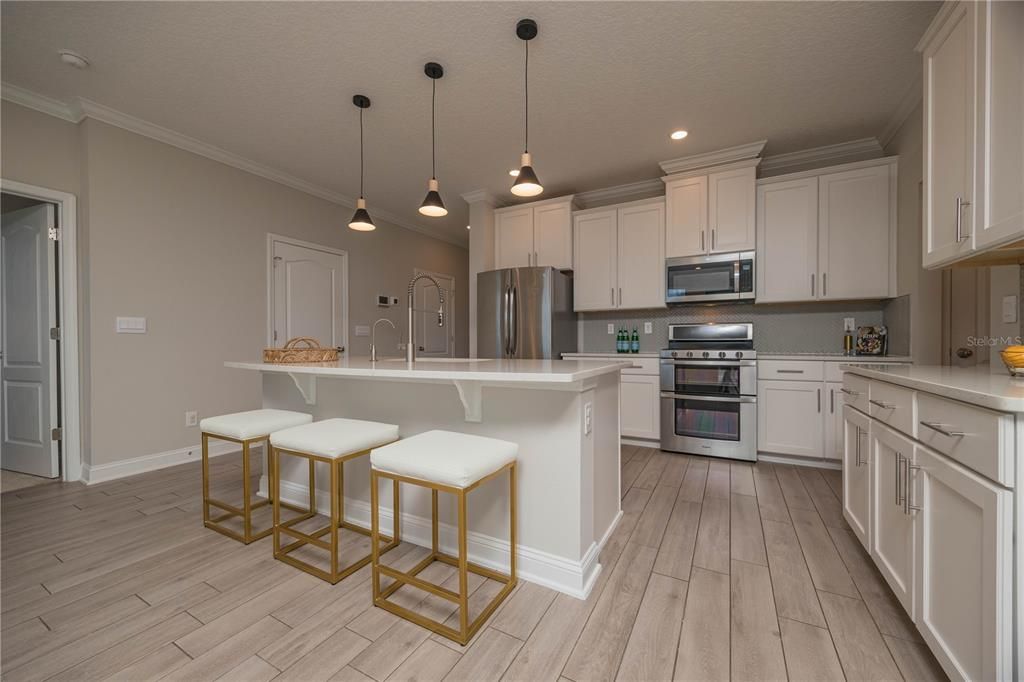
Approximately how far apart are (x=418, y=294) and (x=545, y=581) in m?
4.81

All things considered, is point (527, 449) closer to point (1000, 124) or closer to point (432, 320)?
point (1000, 124)

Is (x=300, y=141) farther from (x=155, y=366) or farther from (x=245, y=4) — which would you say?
(x=155, y=366)

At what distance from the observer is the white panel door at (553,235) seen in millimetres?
4348

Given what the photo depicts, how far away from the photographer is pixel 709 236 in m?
3.70

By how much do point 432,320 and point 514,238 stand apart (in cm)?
222

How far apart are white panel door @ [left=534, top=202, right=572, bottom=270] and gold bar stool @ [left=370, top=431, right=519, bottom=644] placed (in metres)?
3.05

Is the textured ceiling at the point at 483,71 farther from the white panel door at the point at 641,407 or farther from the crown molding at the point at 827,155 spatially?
the white panel door at the point at 641,407

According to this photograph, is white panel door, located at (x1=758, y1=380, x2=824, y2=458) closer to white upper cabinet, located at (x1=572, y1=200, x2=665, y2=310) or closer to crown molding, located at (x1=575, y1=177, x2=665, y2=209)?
white upper cabinet, located at (x1=572, y1=200, x2=665, y2=310)

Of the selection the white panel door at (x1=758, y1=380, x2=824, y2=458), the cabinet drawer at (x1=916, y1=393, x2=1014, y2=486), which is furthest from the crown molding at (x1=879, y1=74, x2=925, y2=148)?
the cabinet drawer at (x1=916, y1=393, x2=1014, y2=486)

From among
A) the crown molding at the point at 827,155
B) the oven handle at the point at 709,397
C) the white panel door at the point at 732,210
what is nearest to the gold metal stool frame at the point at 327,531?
the oven handle at the point at 709,397

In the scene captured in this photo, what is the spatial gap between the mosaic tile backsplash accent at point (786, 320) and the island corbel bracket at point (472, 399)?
9.59ft

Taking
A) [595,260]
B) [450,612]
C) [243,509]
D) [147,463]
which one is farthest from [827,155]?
[147,463]

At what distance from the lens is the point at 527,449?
1779 mm

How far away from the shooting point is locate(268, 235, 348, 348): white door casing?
4121mm
